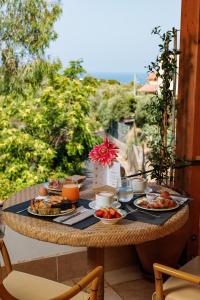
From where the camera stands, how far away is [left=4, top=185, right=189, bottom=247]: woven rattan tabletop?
1.38 metres

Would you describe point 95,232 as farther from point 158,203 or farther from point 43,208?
point 158,203

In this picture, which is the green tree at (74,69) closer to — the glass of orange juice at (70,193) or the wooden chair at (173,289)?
the glass of orange juice at (70,193)

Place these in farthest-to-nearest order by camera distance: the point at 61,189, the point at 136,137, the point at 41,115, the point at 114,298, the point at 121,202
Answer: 1. the point at 136,137
2. the point at 41,115
3. the point at 114,298
4. the point at 61,189
5. the point at 121,202

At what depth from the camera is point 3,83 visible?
519cm

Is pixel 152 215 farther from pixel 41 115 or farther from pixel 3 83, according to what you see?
pixel 3 83

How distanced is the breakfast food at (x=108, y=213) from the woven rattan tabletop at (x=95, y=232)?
3cm

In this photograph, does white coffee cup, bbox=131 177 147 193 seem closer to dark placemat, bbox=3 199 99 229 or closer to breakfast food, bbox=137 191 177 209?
breakfast food, bbox=137 191 177 209

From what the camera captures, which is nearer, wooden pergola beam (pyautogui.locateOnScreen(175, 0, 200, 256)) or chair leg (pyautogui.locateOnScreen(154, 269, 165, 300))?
chair leg (pyautogui.locateOnScreen(154, 269, 165, 300))

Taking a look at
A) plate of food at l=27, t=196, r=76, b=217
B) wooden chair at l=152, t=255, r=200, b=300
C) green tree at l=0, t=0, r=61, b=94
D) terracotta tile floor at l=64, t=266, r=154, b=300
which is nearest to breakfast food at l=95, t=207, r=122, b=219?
plate of food at l=27, t=196, r=76, b=217

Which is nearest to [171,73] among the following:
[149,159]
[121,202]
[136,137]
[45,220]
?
[149,159]

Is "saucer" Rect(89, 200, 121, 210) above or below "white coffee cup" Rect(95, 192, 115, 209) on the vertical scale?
below

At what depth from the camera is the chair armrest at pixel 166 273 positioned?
1.31m

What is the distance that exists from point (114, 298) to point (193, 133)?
1.12 metres

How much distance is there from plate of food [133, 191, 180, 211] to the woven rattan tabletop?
0.11 m
